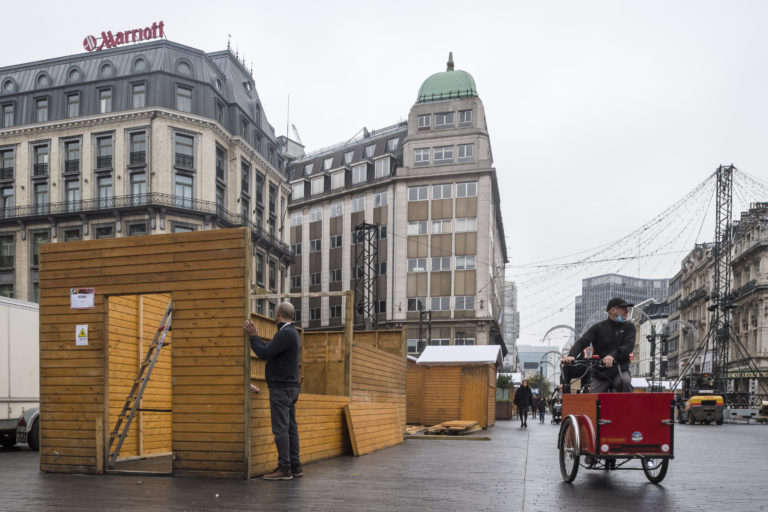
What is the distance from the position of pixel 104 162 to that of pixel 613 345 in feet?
147

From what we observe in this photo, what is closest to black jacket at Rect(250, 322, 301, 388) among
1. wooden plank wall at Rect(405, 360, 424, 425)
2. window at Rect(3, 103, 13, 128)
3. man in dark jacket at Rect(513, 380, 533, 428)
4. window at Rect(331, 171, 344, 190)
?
wooden plank wall at Rect(405, 360, 424, 425)

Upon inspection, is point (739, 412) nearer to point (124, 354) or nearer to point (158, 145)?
point (158, 145)

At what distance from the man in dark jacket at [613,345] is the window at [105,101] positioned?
45.3 metres

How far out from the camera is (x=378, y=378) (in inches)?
557

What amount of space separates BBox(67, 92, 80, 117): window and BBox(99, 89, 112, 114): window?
1707mm

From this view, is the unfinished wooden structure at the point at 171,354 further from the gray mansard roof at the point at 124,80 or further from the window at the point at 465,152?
the window at the point at 465,152

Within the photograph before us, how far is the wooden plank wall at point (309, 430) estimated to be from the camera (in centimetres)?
831

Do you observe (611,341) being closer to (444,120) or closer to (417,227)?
(417,227)

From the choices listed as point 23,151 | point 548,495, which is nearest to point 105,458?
point 548,495

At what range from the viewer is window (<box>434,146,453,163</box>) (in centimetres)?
6138

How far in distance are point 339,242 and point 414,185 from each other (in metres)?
9.69

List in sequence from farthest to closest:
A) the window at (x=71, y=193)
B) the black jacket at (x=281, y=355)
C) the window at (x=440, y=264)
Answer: the window at (x=440, y=264), the window at (x=71, y=193), the black jacket at (x=281, y=355)

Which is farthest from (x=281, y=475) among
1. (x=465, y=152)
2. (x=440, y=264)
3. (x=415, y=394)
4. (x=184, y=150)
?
(x=465, y=152)

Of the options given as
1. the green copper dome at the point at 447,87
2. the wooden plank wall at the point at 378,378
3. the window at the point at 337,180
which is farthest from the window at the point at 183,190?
the wooden plank wall at the point at 378,378
